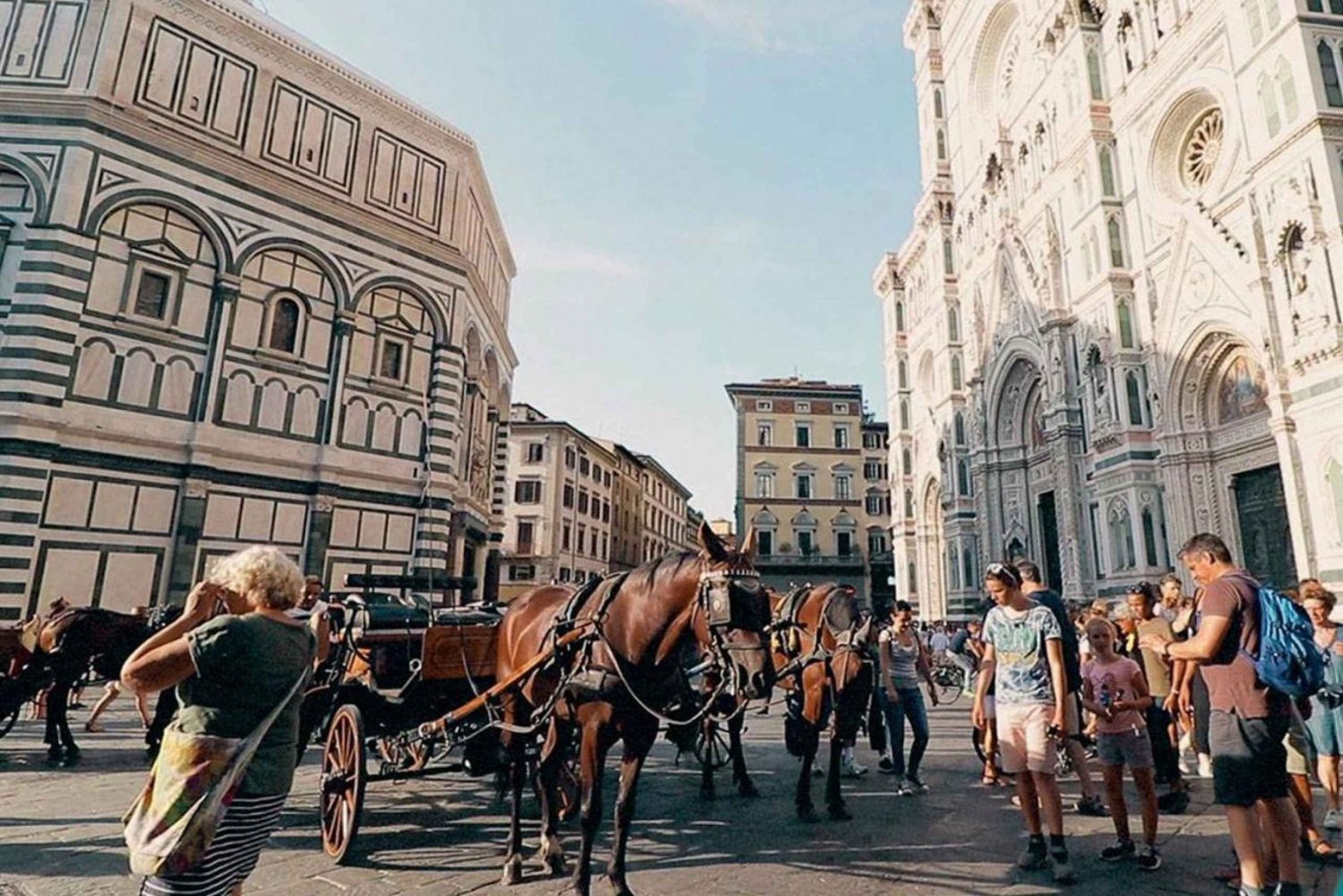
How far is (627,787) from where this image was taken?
12.6 ft

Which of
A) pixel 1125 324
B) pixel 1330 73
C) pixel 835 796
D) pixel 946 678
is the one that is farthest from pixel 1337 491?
pixel 835 796

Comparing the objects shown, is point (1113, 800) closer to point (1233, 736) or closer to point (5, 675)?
point (1233, 736)

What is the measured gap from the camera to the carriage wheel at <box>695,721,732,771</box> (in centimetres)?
626

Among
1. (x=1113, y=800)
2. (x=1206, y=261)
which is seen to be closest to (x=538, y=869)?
(x=1113, y=800)

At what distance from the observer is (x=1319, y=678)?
3307 millimetres

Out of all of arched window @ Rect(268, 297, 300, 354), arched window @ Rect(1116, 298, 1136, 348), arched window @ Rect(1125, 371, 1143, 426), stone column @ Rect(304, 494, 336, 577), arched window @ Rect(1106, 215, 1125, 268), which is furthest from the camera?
arched window @ Rect(1106, 215, 1125, 268)

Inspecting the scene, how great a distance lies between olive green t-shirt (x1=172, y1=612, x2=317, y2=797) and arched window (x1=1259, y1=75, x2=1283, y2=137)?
19330mm

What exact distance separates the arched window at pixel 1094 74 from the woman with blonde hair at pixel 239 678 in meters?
25.8

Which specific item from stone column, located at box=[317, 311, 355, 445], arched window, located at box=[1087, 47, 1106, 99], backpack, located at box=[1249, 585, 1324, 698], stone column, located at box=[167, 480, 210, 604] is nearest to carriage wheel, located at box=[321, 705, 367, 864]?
backpack, located at box=[1249, 585, 1324, 698]

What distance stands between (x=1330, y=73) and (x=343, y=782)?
19.9 m

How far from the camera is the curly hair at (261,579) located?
2543 millimetres

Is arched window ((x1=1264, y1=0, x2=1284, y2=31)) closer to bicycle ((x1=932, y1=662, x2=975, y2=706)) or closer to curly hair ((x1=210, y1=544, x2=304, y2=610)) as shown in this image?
bicycle ((x1=932, y1=662, x2=975, y2=706))

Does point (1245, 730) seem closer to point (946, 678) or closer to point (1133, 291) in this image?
point (946, 678)

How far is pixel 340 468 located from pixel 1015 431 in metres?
21.7
